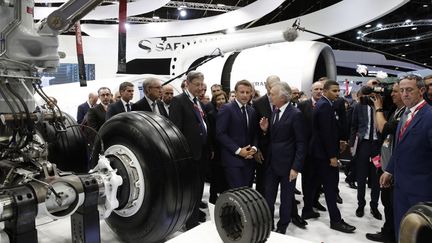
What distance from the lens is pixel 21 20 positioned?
7.11 feet

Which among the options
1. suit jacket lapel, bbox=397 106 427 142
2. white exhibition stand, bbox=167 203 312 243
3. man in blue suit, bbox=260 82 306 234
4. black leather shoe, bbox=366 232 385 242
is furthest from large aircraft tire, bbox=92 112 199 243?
black leather shoe, bbox=366 232 385 242

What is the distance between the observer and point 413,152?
90.7 inches

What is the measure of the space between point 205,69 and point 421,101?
5.41 m

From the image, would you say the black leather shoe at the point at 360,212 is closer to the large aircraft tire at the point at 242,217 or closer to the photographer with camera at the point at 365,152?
the photographer with camera at the point at 365,152

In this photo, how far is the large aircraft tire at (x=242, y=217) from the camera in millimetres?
1302

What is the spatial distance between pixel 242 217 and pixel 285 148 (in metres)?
1.86

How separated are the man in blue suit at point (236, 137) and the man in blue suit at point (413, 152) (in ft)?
3.91

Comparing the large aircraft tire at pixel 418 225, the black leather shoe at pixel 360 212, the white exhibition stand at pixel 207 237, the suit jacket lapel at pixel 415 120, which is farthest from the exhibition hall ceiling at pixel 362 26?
the large aircraft tire at pixel 418 225

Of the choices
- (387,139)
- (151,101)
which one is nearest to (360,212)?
(387,139)

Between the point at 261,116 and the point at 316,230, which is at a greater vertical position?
the point at 261,116

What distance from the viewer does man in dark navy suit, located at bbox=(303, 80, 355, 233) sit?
340cm

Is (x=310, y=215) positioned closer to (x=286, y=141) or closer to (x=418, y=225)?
(x=286, y=141)

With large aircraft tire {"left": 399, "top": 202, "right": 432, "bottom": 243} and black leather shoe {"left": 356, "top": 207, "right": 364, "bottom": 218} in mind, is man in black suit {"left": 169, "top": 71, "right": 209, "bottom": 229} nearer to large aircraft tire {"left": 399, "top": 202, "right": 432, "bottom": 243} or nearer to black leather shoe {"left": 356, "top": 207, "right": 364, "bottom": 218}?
black leather shoe {"left": 356, "top": 207, "right": 364, "bottom": 218}

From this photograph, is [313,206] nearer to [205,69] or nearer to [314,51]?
[314,51]
